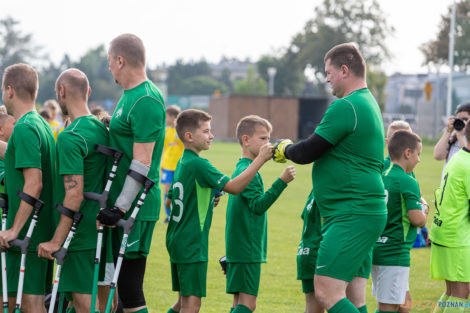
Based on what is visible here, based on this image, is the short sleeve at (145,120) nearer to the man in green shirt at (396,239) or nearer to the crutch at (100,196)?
the crutch at (100,196)

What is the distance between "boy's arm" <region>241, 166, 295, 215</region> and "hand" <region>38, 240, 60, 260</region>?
1.67 metres

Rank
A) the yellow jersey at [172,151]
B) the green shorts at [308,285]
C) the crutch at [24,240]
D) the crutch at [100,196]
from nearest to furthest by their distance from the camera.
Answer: the crutch at [100,196] < the crutch at [24,240] < the green shorts at [308,285] < the yellow jersey at [172,151]

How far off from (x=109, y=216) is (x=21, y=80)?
1.39 metres

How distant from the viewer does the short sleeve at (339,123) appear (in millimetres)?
4586

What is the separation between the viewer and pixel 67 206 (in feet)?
14.9

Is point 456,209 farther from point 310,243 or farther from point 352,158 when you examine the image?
point 352,158

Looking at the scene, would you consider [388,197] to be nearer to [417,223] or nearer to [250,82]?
[417,223]

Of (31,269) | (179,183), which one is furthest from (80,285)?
(179,183)

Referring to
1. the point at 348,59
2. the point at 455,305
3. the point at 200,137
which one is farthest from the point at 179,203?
the point at 455,305

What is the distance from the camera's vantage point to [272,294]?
783 cm

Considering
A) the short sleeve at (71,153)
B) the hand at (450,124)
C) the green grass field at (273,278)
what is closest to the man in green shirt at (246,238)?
the short sleeve at (71,153)

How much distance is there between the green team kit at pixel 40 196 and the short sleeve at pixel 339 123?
210 centimetres

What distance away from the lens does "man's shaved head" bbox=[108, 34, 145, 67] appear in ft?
15.5

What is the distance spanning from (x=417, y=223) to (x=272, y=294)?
8.65ft
